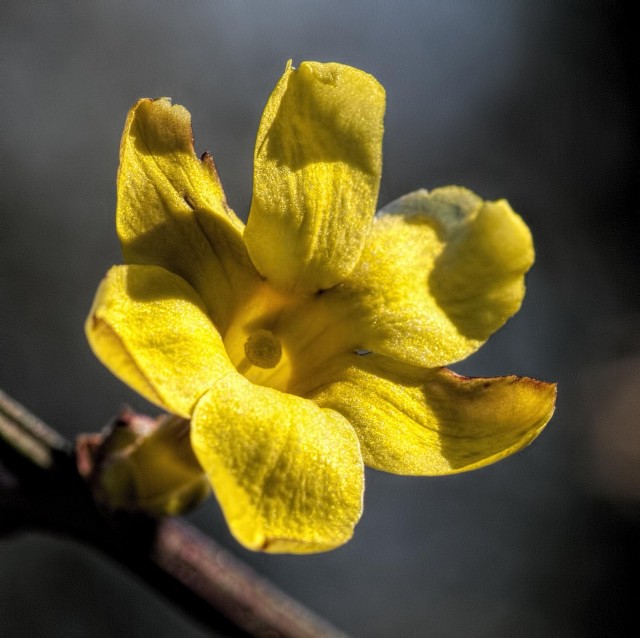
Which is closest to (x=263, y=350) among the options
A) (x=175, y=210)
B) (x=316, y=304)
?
(x=316, y=304)

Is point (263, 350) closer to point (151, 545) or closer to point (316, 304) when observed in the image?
point (316, 304)

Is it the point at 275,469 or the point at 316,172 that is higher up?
the point at 316,172

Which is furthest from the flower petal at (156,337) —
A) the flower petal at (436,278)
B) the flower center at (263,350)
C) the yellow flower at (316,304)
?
the flower petal at (436,278)

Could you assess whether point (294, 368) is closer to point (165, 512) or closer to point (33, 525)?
point (165, 512)

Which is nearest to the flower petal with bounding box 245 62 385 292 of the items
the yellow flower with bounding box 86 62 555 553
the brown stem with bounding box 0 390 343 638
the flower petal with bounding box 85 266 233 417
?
the yellow flower with bounding box 86 62 555 553

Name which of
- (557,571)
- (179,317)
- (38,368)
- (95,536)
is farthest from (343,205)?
(557,571)

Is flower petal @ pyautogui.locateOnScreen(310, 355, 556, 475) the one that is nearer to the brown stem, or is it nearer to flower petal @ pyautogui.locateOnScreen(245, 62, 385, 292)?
flower petal @ pyautogui.locateOnScreen(245, 62, 385, 292)

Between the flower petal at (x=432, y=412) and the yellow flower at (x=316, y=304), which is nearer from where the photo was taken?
the yellow flower at (x=316, y=304)

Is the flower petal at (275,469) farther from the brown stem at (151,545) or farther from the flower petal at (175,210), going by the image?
the brown stem at (151,545)

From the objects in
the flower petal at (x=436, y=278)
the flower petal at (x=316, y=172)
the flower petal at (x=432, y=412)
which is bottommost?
the flower petal at (x=432, y=412)
